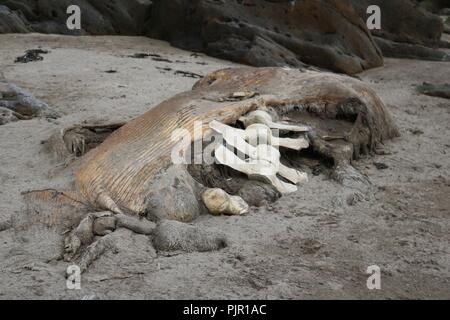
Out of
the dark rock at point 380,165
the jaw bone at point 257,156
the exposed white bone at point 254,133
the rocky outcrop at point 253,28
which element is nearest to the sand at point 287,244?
the dark rock at point 380,165

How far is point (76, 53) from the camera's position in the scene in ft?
30.5

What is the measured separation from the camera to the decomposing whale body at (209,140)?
3.52 metres

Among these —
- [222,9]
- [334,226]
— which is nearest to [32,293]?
[334,226]

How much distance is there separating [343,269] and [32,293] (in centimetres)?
160

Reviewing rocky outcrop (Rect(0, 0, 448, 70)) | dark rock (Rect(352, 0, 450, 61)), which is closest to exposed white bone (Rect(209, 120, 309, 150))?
rocky outcrop (Rect(0, 0, 448, 70))

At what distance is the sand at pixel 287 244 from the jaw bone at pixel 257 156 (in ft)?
0.51

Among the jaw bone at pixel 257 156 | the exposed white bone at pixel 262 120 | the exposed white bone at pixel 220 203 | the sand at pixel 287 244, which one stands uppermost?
the exposed white bone at pixel 262 120

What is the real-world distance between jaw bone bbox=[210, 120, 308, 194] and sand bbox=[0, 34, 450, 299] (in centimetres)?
16

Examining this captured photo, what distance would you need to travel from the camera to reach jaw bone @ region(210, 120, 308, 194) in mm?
3889

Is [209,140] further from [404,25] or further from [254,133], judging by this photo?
[404,25]

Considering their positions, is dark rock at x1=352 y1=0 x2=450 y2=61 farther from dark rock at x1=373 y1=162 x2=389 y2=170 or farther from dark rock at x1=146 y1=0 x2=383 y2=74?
dark rock at x1=373 y1=162 x2=389 y2=170

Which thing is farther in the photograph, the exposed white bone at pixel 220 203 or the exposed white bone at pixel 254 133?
the exposed white bone at pixel 254 133

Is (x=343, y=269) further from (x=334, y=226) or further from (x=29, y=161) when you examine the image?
(x=29, y=161)

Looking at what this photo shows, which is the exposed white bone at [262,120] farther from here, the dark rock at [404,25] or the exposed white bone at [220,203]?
the dark rock at [404,25]
